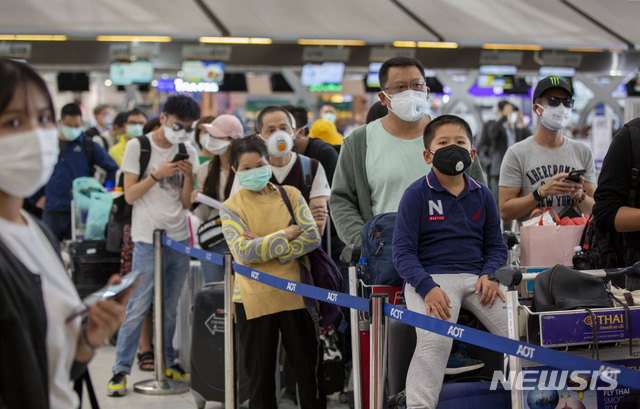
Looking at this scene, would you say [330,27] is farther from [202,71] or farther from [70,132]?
[70,132]

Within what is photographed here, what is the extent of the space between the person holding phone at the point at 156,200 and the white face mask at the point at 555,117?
2.31 m

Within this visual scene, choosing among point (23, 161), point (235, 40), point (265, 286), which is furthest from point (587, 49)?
point (23, 161)

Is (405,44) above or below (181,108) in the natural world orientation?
above

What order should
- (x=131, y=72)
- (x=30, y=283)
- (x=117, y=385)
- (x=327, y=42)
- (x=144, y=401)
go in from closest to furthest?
(x=30, y=283)
(x=144, y=401)
(x=117, y=385)
(x=131, y=72)
(x=327, y=42)

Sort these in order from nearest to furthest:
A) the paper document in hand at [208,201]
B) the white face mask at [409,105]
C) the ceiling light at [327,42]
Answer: the white face mask at [409,105] → the paper document in hand at [208,201] → the ceiling light at [327,42]

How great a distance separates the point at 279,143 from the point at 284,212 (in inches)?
23.9

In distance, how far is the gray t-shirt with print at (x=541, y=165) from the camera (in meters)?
4.49

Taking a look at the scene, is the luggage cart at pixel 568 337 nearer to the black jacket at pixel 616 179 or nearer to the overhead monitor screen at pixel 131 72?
the black jacket at pixel 616 179

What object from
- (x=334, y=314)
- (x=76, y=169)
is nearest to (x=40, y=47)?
(x=76, y=169)

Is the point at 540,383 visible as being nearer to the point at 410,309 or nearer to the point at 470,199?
the point at 410,309

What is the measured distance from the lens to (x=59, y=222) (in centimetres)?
756

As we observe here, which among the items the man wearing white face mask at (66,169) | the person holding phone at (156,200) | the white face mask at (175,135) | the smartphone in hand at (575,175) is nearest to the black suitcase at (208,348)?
the person holding phone at (156,200)

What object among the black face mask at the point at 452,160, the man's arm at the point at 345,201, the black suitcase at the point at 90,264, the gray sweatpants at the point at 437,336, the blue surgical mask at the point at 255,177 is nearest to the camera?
the gray sweatpants at the point at 437,336

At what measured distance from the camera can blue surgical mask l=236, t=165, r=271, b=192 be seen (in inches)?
159
